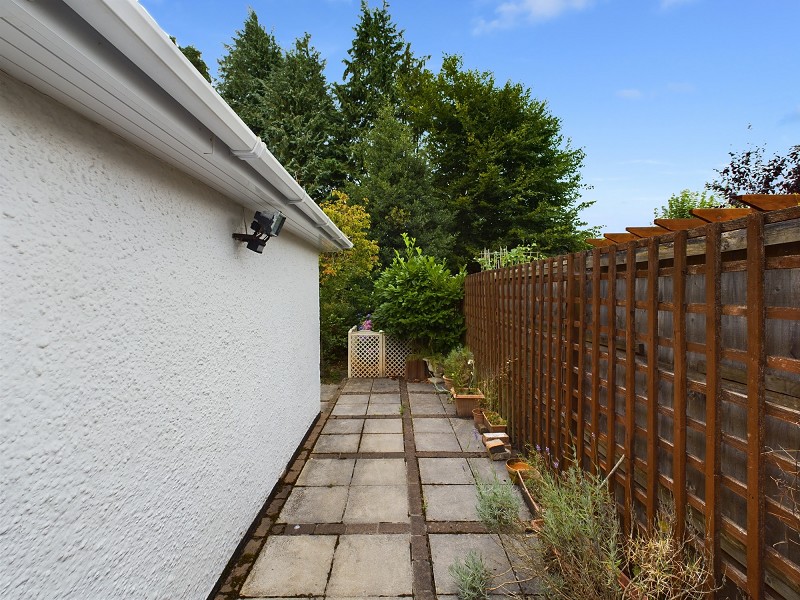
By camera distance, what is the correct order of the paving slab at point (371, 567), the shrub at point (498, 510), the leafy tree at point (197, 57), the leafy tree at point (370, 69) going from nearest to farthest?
the paving slab at point (371, 567) < the shrub at point (498, 510) < the leafy tree at point (197, 57) < the leafy tree at point (370, 69)

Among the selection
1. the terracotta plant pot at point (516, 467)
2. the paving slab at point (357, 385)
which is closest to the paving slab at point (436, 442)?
the terracotta plant pot at point (516, 467)

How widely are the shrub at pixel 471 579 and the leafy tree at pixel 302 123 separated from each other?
16756mm

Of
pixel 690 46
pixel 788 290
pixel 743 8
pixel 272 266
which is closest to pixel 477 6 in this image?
pixel 690 46

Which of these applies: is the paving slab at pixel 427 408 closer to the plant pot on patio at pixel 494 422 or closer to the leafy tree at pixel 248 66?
the plant pot on patio at pixel 494 422

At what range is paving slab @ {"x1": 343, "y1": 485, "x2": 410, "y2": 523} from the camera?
135 inches

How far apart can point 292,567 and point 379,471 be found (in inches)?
63.0

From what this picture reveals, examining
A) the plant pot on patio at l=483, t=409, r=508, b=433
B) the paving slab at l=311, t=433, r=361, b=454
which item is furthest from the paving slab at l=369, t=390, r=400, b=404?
the plant pot on patio at l=483, t=409, r=508, b=433

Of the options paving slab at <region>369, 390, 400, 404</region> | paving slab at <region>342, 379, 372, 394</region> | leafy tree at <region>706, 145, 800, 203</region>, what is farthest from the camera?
leafy tree at <region>706, 145, 800, 203</region>

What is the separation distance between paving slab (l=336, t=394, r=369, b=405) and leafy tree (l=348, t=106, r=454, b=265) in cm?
798

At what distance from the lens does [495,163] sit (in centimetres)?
1838

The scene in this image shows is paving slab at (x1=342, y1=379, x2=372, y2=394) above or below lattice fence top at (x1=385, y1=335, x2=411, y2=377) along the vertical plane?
below

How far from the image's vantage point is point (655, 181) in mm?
11414

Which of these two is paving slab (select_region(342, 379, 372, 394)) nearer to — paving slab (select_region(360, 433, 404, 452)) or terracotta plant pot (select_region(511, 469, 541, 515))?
paving slab (select_region(360, 433, 404, 452))

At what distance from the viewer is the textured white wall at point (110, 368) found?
129cm
